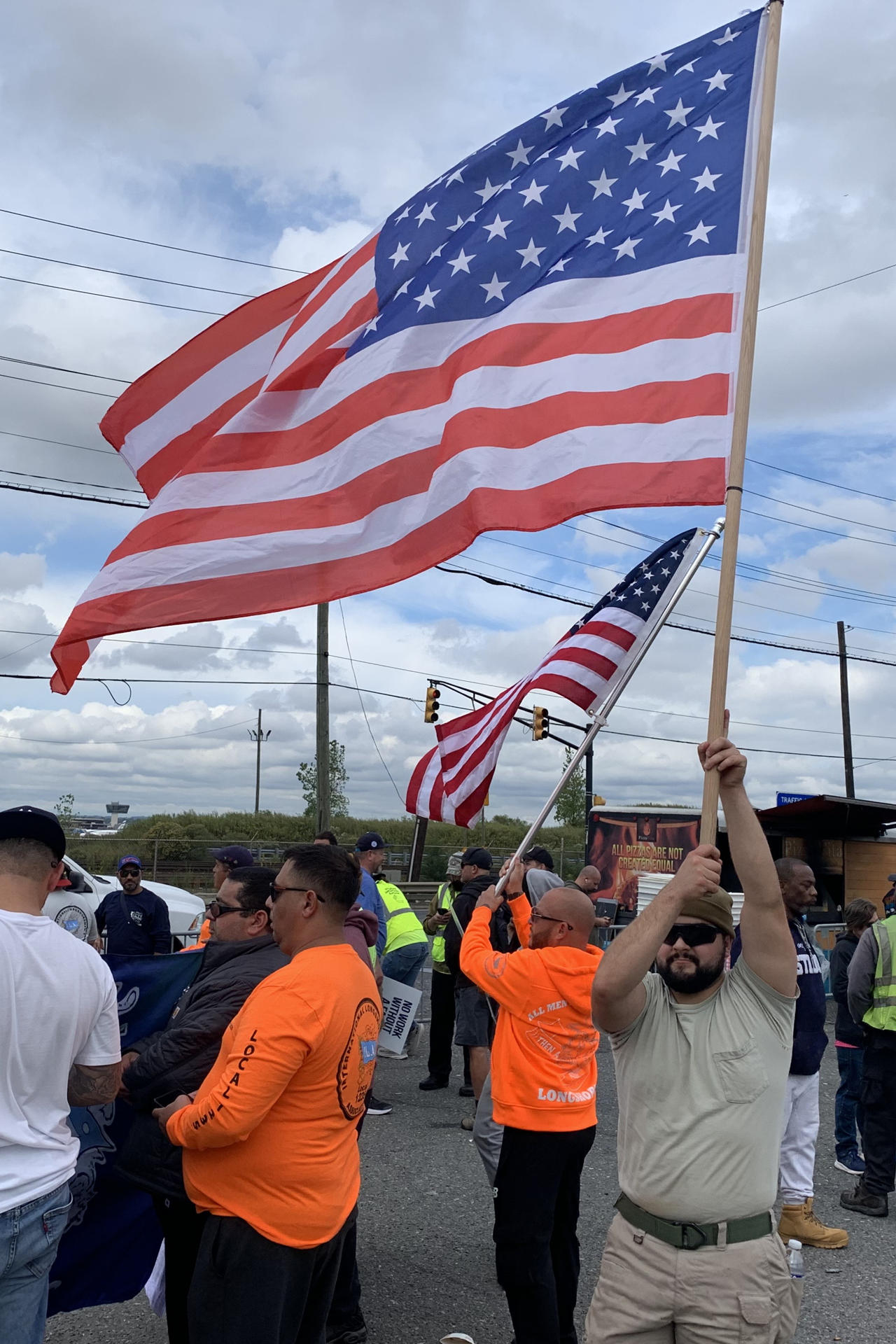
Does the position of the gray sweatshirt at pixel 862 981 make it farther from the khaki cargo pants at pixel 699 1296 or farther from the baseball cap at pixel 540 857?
the khaki cargo pants at pixel 699 1296

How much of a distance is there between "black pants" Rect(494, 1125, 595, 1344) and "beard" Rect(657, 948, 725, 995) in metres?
1.61

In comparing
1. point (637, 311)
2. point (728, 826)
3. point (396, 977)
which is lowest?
point (396, 977)

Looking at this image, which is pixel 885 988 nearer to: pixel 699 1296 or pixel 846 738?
pixel 699 1296

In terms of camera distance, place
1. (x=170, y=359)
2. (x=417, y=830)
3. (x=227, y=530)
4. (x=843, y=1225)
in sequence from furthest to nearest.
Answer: (x=417, y=830) → (x=843, y=1225) → (x=170, y=359) → (x=227, y=530)

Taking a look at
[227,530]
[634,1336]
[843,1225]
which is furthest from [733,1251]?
[843,1225]

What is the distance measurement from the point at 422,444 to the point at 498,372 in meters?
0.43

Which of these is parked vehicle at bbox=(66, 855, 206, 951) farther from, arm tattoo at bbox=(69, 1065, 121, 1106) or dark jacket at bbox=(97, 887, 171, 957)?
arm tattoo at bbox=(69, 1065, 121, 1106)

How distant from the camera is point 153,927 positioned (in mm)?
10109

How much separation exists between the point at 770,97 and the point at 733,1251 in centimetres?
341

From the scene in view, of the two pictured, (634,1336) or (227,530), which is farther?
(227,530)

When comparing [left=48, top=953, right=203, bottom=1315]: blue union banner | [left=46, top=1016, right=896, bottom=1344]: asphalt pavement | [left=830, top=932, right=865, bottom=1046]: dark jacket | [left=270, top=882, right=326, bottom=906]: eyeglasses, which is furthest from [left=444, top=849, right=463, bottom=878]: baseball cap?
[left=270, top=882, right=326, bottom=906]: eyeglasses

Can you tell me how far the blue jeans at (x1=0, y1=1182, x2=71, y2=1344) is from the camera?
2725mm

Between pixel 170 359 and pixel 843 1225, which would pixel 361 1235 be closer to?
pixel 843 1225

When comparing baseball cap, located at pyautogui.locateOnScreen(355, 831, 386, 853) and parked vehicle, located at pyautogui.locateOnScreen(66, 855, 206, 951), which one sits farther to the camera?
parked vehicle, located at pyautogui.locateOnScreen(66, 855, 206, 951)
